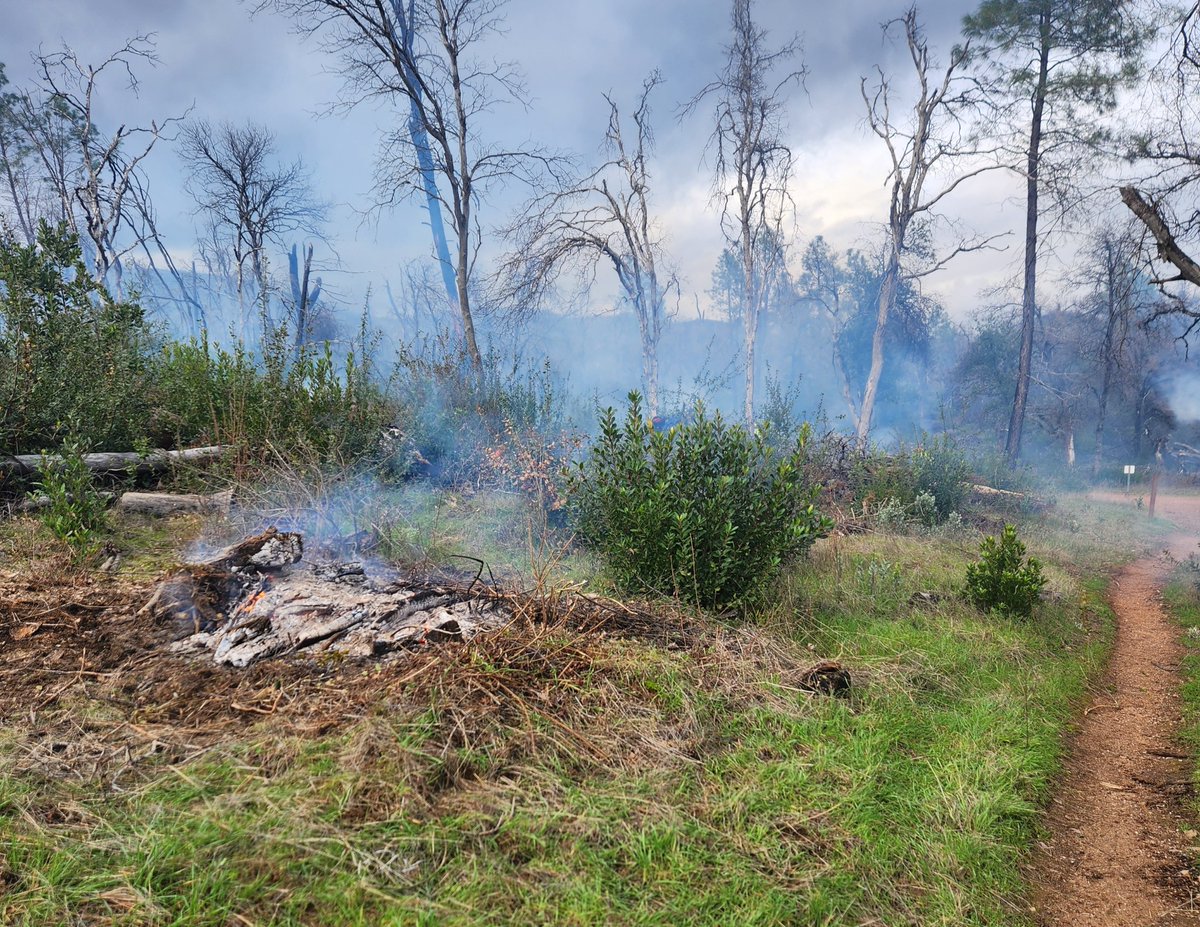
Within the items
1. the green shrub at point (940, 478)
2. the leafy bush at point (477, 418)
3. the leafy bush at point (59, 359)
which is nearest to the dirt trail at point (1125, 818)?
the leafy bush at point (477, 418)

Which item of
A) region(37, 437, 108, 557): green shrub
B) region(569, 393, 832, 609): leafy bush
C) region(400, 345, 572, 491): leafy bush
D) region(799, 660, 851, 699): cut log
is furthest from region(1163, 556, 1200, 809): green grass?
region(37, 437, 108, 557): green shrub

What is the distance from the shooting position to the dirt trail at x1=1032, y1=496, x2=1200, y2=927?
2598 millimetres

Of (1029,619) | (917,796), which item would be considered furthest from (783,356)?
(917,796)

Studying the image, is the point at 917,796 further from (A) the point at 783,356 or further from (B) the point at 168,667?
(A) the point at 783,356

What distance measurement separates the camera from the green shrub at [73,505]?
4887 mm

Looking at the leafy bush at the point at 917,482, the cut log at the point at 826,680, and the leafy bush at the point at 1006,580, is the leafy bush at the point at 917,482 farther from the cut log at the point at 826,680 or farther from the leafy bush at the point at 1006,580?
the cut log at the point at 826,680

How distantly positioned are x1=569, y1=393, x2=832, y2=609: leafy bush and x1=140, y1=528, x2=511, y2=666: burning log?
1352mm

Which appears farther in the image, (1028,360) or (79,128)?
(79,128)

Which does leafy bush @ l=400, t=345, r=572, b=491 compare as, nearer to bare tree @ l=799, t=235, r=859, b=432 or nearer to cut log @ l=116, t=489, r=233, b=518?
cut log @ l=116, t=489, r=233, b=518

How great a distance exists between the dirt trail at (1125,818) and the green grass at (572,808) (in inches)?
6.1

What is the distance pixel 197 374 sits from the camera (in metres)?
7.37

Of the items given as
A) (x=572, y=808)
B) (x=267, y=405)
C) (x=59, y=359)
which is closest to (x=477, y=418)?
(x=267, y=405)

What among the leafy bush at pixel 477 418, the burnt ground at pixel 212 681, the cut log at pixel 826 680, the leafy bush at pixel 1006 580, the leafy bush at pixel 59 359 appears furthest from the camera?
the leafy bush at pixel 477 418

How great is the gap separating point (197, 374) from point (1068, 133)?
1985 centimetres
